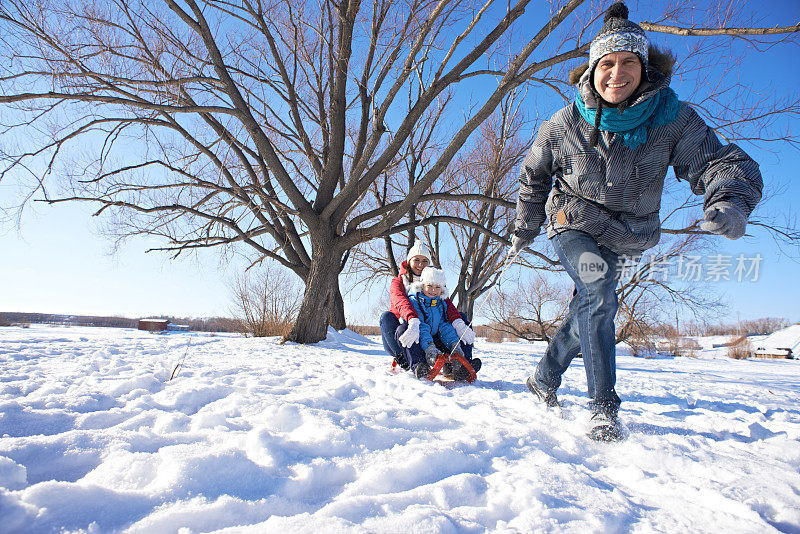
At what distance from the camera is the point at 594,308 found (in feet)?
6.07

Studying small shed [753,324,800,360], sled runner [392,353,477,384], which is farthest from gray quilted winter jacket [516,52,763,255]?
small shed [753,324,800,360]

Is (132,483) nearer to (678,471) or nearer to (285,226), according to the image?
(678,471)

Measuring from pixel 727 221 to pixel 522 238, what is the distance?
Answer: 3.23 ft

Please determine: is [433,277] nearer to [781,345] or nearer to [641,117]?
[641,117]

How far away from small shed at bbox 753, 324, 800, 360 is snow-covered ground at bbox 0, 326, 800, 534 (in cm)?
1727

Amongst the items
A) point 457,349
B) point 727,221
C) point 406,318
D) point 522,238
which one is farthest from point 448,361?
point 727,221

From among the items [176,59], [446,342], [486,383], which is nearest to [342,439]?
[486,383]

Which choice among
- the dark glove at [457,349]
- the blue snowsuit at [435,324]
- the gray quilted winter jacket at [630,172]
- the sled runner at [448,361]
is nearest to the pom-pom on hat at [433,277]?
the blue snowsuit at [435,324]

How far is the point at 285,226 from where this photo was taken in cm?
815

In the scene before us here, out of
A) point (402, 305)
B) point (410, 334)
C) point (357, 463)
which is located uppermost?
point (402, 305)

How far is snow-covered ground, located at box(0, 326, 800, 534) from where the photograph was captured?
36.4 inches

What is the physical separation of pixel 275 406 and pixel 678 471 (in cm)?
157

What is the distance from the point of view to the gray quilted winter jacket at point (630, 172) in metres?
1.64

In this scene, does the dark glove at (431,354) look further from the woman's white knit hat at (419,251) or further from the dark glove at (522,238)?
the dark glove at (522,238)
